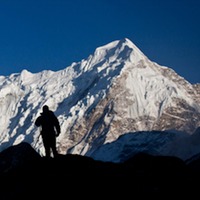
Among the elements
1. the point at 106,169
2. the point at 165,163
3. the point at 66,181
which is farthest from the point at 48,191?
the point at 165,163

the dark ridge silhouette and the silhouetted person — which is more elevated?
the silhouetted person

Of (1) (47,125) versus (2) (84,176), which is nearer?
(2) (84,176)

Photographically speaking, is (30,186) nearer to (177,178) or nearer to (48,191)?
(48,191)

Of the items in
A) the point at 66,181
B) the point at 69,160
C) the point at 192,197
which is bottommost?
the point at 192,197

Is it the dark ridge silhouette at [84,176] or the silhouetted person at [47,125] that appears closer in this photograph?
the dark ridge silhouette at [84,176]

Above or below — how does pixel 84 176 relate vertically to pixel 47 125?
below

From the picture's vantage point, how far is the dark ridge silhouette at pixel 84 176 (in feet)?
86.4

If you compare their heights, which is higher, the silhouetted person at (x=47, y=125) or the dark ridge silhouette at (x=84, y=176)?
the silhouetted person at (x=47, y=125)

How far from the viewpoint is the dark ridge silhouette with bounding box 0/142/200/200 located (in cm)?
2633

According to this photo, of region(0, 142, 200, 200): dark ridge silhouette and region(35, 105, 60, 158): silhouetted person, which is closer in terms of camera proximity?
region(0, 142, 200, 200): dark ridge silhouette

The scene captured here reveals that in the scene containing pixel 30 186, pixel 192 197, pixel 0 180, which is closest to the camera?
pixel 192 197

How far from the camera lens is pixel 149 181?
88.9ft

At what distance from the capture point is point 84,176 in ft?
90.8

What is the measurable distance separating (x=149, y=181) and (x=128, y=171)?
5.71ft
